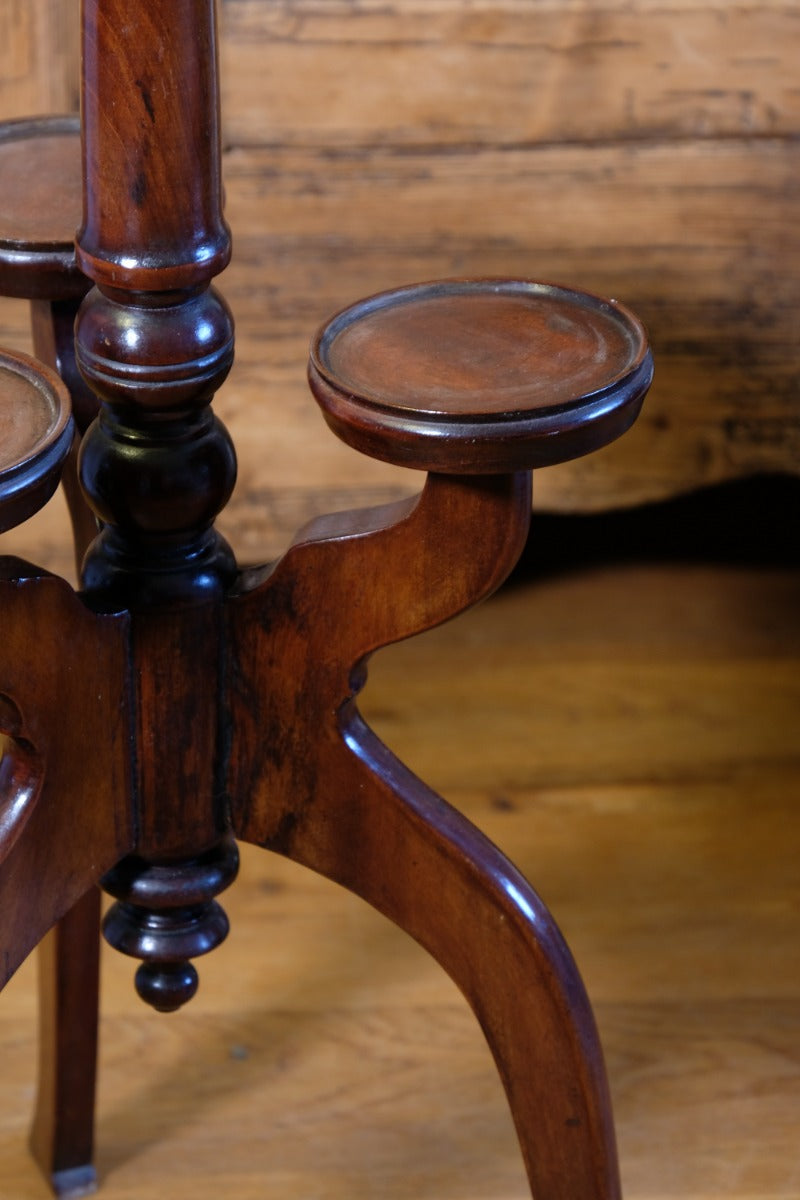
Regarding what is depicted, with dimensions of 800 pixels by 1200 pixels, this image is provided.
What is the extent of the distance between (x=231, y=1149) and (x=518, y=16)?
30.1 inches

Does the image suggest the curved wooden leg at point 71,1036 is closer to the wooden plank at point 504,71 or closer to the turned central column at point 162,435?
the turned central column at point 162,435

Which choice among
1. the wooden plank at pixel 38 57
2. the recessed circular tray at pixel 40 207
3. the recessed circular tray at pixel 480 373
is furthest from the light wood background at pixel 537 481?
the recessed circular tray at pixel 480 373

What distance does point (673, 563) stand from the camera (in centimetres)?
165

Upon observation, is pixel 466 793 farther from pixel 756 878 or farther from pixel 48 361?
pixel 48 361

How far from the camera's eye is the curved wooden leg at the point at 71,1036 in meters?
0.98

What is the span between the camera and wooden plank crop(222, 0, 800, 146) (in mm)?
1154

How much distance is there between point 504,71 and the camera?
117cm

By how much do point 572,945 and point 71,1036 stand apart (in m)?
0.39

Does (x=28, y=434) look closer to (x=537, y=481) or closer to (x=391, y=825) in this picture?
(x=391, y=825)

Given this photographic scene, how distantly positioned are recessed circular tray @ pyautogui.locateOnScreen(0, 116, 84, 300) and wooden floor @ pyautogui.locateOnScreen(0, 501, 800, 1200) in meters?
0.54

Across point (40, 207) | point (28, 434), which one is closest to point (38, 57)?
point (40, 207)

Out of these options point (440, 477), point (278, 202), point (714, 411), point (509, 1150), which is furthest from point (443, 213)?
point (509, 1150)

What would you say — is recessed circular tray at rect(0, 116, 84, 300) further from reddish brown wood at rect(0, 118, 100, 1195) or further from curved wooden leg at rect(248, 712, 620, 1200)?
curved wooden leg at rect(248, 712, 620, 1200)


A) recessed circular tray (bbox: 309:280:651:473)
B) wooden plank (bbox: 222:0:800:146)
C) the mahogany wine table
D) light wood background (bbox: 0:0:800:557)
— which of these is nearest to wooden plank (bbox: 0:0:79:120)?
light wood background (bbox: 0:0:800:557)
